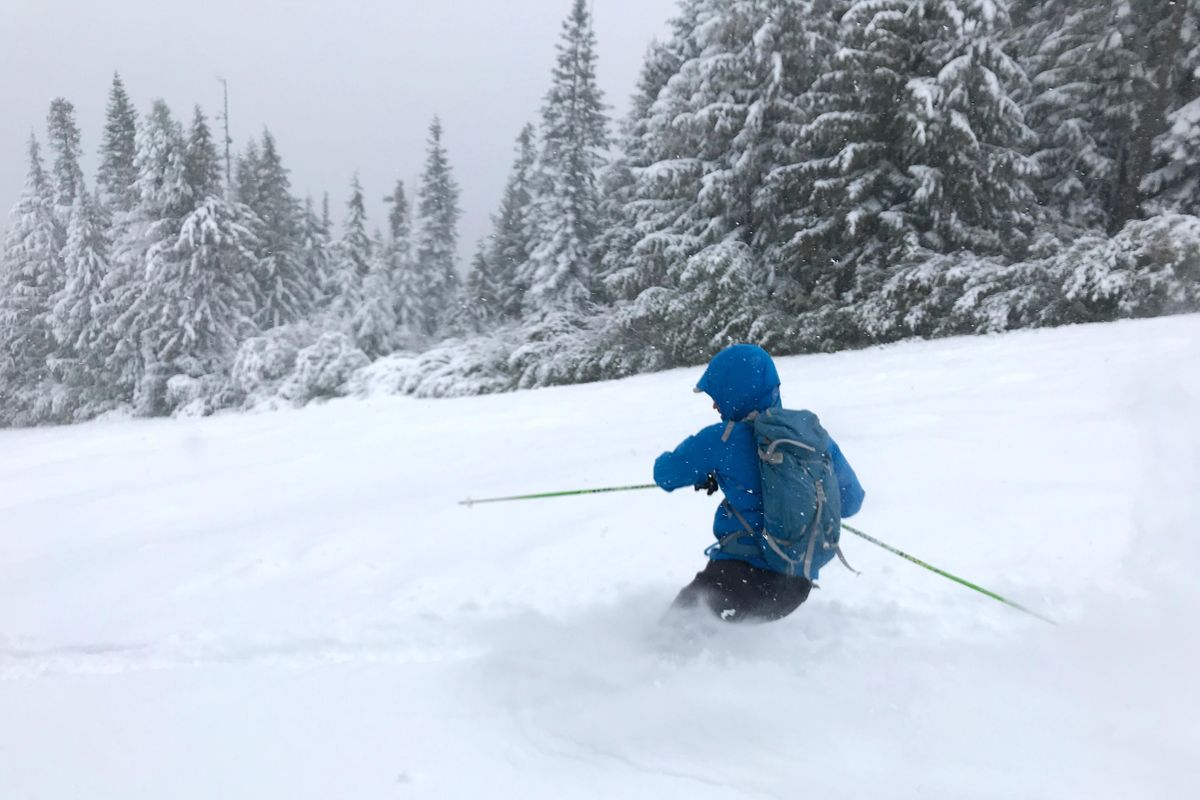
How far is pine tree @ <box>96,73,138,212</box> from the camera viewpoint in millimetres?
38750

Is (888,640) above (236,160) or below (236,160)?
below

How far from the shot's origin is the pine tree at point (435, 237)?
45562 millimetres

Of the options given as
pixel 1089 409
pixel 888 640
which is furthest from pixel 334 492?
pixel 1089 409

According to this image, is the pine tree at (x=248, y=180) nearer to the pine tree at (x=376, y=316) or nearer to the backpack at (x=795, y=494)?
the pine tree at (x=376, y=316)

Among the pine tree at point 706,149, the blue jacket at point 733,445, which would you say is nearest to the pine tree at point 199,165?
the pine tree at point 706,149

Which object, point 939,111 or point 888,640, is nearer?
point 888,640

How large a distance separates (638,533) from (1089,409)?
4743 millimetres

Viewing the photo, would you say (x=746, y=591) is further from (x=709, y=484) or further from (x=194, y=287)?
(x=194, y=287)

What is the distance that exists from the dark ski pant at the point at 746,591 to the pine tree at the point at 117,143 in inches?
1695

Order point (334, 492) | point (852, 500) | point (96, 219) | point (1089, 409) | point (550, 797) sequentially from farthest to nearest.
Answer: point (96, 219)
point (334, 492)
point (1089, 409)
point (852, 500)
point (550, 797)

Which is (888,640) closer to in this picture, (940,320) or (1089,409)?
(1089,409)

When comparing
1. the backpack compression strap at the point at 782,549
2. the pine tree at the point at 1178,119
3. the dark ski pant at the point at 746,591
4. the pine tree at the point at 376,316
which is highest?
the pine tree at the point at 1178,119

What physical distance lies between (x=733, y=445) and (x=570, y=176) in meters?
25.5

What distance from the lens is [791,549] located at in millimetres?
3410
